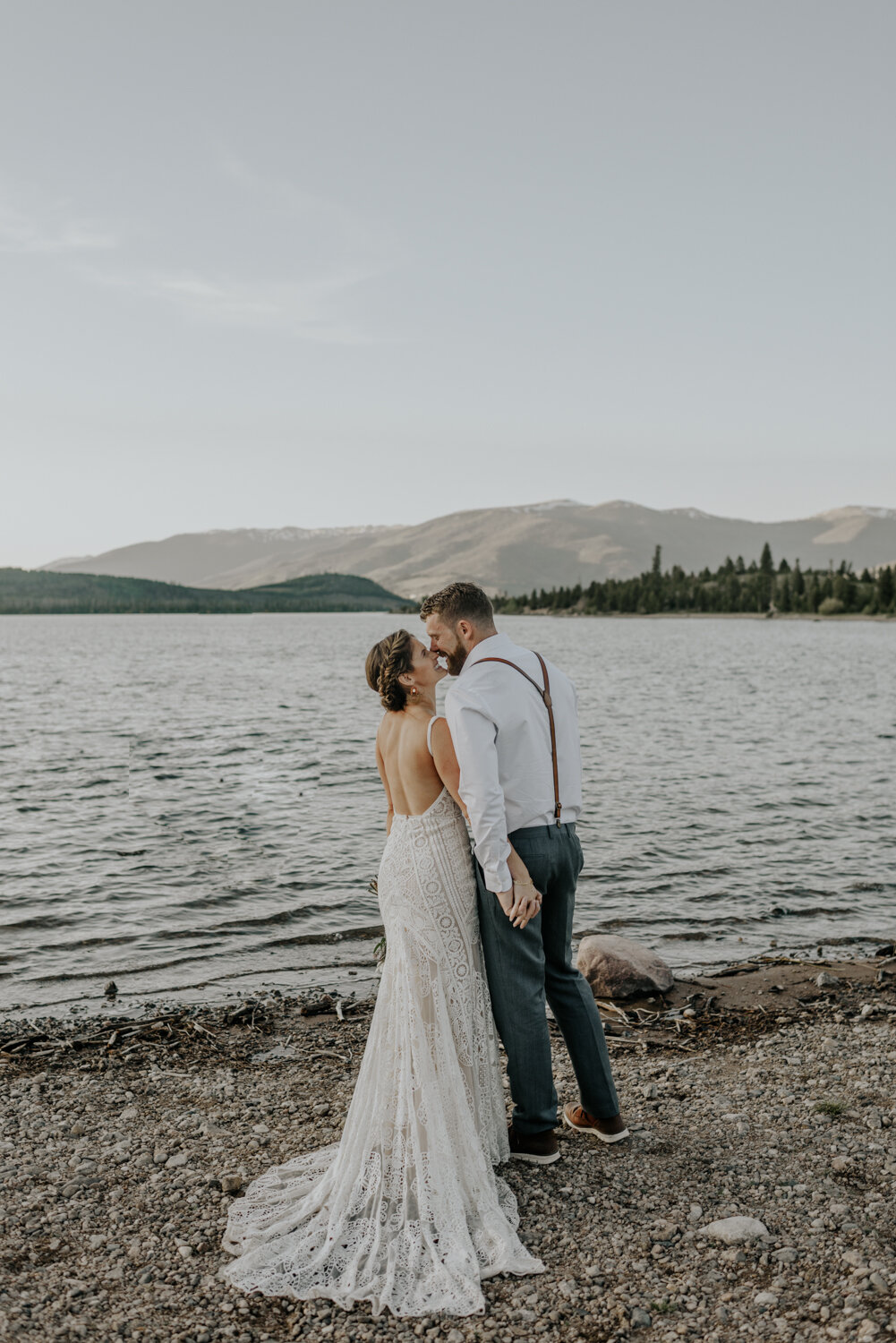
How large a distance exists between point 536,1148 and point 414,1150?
1025 millimetres

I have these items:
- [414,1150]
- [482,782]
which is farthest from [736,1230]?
[482,782]

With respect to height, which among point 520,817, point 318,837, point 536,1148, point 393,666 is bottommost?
point 318,837

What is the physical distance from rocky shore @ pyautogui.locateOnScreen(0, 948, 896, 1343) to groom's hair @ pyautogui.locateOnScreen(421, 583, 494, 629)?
3352 millimetres

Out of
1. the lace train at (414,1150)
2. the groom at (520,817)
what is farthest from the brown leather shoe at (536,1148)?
the lace train at (414,1150)

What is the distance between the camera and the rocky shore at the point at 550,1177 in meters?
4.61

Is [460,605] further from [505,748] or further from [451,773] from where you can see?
[451,773]

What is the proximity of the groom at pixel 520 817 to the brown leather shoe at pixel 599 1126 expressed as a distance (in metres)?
0.48

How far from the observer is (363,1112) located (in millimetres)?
5566

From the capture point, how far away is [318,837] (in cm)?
2003

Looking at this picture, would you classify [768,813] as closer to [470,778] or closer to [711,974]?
[711,974]

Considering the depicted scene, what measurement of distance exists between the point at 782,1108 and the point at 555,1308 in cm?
308

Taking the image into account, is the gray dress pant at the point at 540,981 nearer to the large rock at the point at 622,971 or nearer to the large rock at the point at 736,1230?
the large rock at the point at 736,1230

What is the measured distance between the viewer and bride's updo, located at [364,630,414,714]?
18.1 feet

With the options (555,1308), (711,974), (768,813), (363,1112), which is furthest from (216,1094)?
(768,813)
